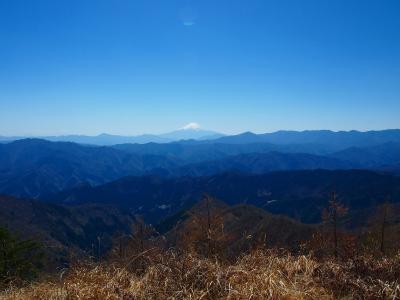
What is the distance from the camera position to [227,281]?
526cm

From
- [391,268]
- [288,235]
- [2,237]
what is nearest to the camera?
[391,268]

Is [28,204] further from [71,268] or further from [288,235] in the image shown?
[71,268]

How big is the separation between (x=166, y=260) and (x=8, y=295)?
85.5 inches

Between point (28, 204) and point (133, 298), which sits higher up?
point (133, 298)

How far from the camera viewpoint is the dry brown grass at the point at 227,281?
5016 mm

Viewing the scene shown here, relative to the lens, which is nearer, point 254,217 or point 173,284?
point 173,284

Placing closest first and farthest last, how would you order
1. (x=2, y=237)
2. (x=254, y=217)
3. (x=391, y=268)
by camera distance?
(x=391, y=268) → (x=2, y=237) → (x=254, y=217)

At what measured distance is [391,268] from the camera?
19.3 feet

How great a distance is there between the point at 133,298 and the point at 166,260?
995 millimetres

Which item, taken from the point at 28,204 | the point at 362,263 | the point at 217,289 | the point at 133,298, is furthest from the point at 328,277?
the point at 28,204

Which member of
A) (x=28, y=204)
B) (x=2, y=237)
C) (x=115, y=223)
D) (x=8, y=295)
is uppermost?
(x=8, y=295)

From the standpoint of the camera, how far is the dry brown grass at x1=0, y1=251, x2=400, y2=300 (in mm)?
5016

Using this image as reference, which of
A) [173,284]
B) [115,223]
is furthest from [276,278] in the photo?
[115,223]

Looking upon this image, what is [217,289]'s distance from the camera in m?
5.15
